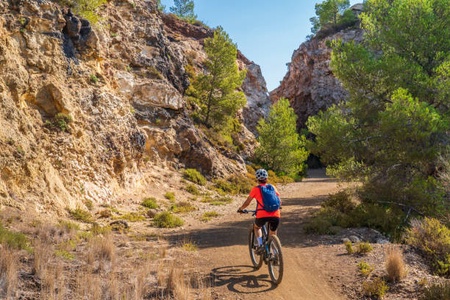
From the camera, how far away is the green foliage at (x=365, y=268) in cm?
686

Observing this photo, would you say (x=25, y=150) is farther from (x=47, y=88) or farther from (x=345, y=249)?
(x=345, y=249)

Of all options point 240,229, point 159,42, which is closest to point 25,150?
point 240,229

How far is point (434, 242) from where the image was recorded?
315 inches

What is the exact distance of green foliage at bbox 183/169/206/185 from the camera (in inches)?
909

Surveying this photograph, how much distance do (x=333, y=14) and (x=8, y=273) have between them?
71.7 metres

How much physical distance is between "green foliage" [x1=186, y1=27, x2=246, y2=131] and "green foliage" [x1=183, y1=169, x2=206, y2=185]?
9319 mm

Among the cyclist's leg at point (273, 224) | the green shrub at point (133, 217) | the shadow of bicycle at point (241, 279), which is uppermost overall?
the cyclist's leg at point (273, 224)

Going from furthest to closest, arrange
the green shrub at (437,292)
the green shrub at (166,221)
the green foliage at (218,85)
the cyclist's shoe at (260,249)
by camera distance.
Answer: the green foliage at (218,85)
the green shrub at (166,221)
the cyclist's shoe at (260,249)
the green shrub at (437,292)

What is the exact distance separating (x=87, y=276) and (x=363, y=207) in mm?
10355

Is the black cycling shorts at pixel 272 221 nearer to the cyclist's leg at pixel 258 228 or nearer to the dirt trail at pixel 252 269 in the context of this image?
the cyclist's leg at pixel 258 228

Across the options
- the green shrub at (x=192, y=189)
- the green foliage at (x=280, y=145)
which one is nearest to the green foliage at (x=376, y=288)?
the green shrub at (x=192, y=189)

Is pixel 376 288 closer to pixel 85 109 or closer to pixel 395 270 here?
pixel 395 270

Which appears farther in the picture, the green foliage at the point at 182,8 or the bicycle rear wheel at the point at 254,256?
the green foliage at the point at 182,8

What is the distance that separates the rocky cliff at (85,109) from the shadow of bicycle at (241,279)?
23.8 feet
